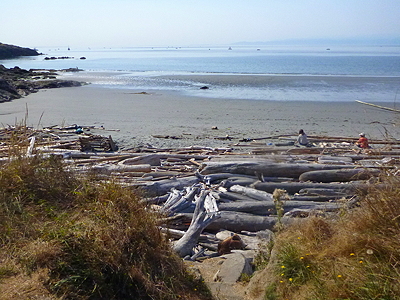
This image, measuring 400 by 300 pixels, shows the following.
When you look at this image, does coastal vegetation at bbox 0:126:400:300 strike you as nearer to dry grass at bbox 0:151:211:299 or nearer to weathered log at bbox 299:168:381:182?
dry grass at bbox 0:151:211:299

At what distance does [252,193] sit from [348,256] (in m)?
4.24

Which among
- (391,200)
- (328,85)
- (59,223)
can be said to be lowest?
(328,85)

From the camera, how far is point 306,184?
8.64 m

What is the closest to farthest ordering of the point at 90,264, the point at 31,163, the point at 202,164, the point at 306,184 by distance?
the point at 90,264 < the point at 31,163 < the point at 306,184 < the point at 202,164

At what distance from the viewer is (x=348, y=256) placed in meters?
4.19

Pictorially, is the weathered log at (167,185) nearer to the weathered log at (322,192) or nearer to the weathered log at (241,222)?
the weathered log at (241,222)

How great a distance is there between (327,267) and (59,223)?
114 inches

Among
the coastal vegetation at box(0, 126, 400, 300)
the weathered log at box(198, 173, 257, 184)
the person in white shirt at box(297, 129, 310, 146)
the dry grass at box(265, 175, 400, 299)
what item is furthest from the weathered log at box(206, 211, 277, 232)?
the person in white shirt at box(297, 129, 310, 146)

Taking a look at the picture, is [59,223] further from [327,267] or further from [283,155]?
[283,155]

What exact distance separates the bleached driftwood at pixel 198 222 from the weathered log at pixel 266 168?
1.30 metres

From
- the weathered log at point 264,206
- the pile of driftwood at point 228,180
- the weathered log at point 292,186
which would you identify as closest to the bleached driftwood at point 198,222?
the pile of driftwood at point 228,180

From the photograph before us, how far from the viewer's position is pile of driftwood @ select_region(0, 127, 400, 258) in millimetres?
7109

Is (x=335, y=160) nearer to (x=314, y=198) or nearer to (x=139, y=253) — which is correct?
(x=314, y=198)

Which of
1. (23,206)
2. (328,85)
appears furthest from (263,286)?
(328,85)
